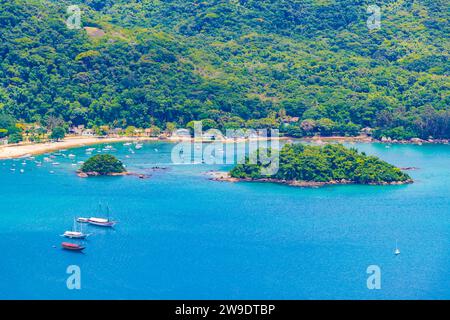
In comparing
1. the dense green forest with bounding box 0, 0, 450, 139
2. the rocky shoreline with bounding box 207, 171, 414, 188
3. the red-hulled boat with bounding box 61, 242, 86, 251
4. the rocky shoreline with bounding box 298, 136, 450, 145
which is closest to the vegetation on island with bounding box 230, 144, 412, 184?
the rocky shoreline with bounding box 207, 171, 414, 188

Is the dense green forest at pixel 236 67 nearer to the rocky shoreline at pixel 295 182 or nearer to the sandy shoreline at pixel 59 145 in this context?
the sandy shoreline at pixel 59 145

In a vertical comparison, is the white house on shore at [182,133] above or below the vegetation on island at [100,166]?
above

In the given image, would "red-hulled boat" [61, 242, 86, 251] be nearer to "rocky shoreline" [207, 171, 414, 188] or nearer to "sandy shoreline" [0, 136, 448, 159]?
"rocky shoreline" [207, 171, 414, 188]

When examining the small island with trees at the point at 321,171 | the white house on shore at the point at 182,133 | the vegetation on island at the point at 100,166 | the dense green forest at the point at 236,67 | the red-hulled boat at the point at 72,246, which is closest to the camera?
the red-hulled boat at the point at 72,246

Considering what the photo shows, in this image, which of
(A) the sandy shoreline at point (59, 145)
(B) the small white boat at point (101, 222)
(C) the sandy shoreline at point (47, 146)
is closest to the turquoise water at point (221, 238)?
(B) the small white boat at point (101, 222)

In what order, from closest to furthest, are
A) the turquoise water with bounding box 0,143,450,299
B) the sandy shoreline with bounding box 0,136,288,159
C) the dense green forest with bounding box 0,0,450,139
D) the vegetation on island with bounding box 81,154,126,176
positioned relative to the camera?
1. the turquoise water with bounding box 0,143,450,299
2. the vegetation on island with bounding box 81,154,126,176
3. the sandy shoreline with bounding box 0,136,288,159
4. the dense green forest with bounding box 0,0,450,139

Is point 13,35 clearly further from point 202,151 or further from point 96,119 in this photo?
point 202,151

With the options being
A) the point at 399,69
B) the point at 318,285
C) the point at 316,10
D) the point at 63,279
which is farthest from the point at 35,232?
the point at 316,10
